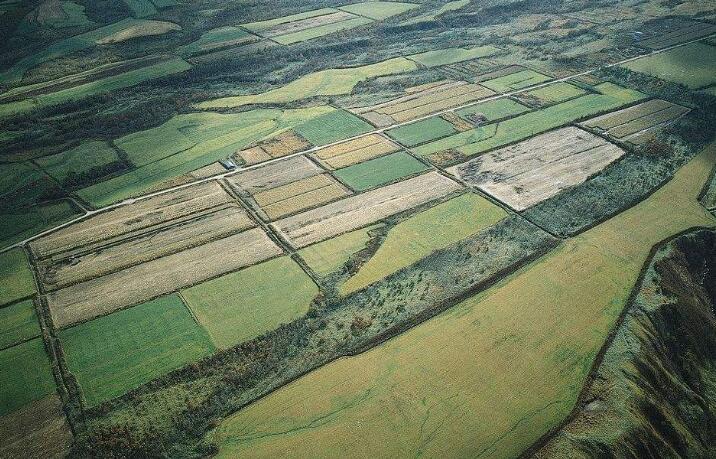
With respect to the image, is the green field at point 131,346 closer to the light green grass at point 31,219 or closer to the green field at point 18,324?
the green field at point 18,324

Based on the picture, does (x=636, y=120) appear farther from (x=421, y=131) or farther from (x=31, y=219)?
(x=31, y=219)

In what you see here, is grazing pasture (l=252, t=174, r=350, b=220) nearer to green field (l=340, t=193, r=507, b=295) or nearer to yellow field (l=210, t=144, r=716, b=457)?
green field (l=340, t=193, r=507, b=295)

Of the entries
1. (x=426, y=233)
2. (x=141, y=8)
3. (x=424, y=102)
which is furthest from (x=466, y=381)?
(x=141, y=8)

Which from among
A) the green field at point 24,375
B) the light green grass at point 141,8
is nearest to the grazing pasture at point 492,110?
the green field at point 24,375

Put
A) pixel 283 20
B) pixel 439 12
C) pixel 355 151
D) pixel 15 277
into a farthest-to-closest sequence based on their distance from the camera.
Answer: pixel 439 12 < pixel 283 20 < pixel 355 151 < pixel 15 277

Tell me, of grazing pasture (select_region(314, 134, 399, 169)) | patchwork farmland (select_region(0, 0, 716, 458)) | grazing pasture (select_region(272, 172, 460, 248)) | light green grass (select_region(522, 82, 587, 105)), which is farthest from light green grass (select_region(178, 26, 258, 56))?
grazing pasture (select_region(272, 172, 460, 248))
